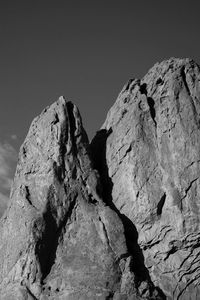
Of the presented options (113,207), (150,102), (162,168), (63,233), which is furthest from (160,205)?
(150,102)

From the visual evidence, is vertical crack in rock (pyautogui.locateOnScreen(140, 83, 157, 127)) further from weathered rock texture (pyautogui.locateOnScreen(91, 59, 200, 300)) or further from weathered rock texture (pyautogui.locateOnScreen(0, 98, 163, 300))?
weathered rock texture (pyautogui.locateOnScreen(0, 98, 163, 300))

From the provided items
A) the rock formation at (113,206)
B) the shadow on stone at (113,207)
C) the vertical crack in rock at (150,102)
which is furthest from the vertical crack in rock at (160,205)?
the vertical crack in rock at (150,102)

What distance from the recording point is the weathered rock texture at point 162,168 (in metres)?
39.3

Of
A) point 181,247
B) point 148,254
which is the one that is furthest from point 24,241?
point 181,247

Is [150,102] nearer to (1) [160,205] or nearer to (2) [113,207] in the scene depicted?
(1) [160,205]

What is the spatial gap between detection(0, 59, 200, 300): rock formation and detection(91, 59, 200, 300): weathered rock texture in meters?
0.09

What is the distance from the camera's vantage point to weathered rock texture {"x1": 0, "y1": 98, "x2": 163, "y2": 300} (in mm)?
36344

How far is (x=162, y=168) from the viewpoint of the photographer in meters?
42.3

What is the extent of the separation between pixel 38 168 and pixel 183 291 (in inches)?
642

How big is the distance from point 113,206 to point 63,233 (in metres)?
6.05

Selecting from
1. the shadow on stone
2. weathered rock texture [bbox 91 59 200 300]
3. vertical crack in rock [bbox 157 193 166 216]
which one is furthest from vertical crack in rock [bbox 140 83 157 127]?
vertical crack in rock [bbox 157 193 166 216]

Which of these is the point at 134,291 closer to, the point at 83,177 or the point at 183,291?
the point at 183,291

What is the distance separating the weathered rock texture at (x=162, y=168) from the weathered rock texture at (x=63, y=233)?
6.65 ft

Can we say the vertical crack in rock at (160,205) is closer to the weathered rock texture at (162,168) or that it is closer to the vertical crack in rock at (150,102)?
the weathered rock texture at (162,168)
